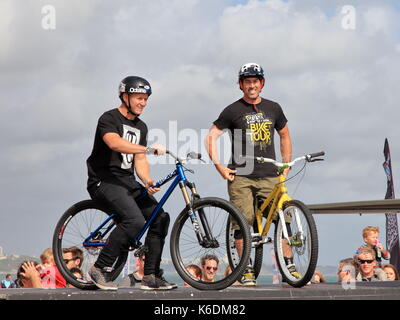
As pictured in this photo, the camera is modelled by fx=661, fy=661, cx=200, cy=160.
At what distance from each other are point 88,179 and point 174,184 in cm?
95

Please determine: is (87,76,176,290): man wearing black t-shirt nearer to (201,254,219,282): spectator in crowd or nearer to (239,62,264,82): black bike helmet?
(201,254,219,282): spectator in crowd

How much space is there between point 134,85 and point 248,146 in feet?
5.06

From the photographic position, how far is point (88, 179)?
679 centimetres

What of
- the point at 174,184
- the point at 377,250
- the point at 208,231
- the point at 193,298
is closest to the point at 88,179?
the point at 174,184

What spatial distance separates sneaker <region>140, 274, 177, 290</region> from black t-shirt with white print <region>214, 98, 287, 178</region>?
152 cm

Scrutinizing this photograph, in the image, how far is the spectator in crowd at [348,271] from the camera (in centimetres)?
970

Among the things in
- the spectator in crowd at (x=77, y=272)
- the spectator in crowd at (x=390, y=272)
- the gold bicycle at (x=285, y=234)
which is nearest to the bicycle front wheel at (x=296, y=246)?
the gold bicycle at (x=285, y=234)

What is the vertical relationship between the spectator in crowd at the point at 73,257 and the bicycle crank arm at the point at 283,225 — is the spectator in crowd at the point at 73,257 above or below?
below

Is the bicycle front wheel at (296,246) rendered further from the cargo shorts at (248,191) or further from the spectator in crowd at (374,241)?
the spectator in crowd at (374,241)

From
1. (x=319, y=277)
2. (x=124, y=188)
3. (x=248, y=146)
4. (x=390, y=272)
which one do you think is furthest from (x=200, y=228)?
(x=390, y=272)

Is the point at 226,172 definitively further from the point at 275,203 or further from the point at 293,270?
the point at 293,270

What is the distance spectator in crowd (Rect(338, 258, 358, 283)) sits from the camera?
970 centimetres

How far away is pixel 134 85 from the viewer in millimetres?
6441

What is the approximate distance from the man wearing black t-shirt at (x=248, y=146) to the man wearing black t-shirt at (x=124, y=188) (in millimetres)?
1013
